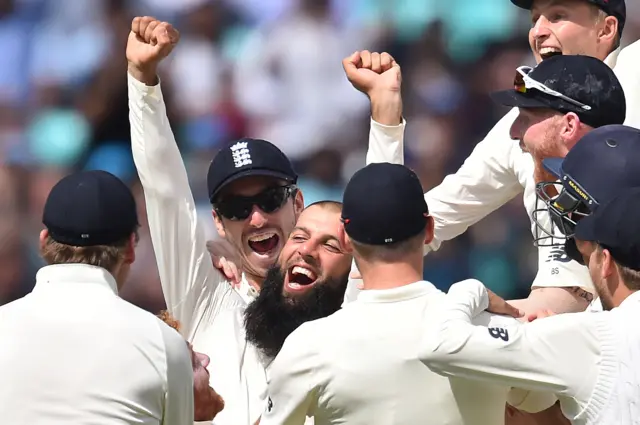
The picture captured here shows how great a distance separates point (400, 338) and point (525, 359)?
0.34 meters

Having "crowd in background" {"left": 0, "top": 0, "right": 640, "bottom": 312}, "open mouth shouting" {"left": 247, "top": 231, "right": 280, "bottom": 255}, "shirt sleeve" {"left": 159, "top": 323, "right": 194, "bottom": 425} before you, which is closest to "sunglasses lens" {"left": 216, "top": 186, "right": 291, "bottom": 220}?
"open mouth shouting" {"left": 247, "top": 231, "right": 280, "bottom": 255}

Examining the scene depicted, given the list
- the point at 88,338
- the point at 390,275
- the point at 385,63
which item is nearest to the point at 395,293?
the point at 390,275

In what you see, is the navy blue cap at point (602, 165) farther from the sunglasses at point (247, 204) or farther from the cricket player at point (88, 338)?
the sunglasses at point (247, 204)

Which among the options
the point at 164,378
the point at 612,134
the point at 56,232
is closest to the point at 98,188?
the point at 56,232

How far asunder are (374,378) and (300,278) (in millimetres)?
1387

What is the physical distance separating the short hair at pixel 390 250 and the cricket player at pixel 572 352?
0.26m

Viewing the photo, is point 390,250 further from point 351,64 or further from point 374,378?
point 351,64

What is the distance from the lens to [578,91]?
3.81 metres

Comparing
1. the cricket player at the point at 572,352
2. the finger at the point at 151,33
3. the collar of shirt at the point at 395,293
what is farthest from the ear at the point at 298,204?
the cricket player at the point at 572,352

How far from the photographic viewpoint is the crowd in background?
6688mm

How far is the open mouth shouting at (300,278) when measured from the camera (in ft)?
14.1

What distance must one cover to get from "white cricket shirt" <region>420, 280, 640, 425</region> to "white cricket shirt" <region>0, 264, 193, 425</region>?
0.70m

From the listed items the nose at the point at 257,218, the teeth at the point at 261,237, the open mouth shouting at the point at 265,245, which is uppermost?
the nose at the point at 257,218

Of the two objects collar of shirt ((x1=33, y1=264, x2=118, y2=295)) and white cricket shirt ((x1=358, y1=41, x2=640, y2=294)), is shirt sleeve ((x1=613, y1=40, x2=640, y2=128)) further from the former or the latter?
collar of shirt ((x1=33, y1=264, x2=118, y2=295))
